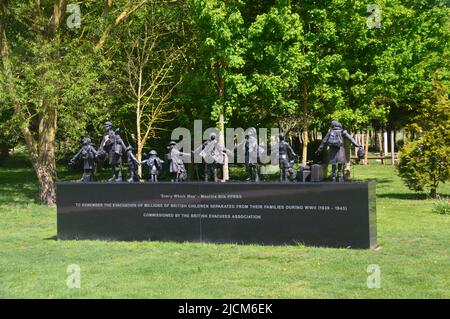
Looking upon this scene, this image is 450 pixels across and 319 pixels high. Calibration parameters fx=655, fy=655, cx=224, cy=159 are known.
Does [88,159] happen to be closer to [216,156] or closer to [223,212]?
Answer: [216,156]

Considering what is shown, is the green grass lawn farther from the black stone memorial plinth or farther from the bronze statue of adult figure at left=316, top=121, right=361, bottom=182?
the bronze statue of adult figure at left=316, top=121, right=361, bottom=182

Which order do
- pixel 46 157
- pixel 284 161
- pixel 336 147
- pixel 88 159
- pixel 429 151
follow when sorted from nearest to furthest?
pixel 336 147 → pixel 284 161 → pixel 88 159 → pixel 429 151 → pixel 46 157

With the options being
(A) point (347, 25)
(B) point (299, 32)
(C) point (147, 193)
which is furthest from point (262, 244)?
(A) point (347, 25)

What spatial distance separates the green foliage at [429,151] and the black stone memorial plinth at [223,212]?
11672 millimetres

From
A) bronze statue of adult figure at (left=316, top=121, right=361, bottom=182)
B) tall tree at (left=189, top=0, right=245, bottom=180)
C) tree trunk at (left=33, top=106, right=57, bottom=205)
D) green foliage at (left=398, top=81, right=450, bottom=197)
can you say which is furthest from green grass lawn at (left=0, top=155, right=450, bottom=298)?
tall tree at (left=189, top=0, right=245, bottom=180)

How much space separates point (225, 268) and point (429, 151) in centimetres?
1502

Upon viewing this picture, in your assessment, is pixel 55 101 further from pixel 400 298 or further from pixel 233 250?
pixel 400 298

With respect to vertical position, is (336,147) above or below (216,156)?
above

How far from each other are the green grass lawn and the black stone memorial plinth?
36 centimetres

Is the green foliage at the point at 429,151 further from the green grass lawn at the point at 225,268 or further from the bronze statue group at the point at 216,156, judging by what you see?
the bronze statue group at the point at 216,156

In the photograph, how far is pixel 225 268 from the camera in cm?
1141

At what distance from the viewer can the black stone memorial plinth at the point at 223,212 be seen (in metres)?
13.2

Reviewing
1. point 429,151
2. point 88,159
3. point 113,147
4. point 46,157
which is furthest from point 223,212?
point 46,157

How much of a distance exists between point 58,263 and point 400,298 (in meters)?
6.43
